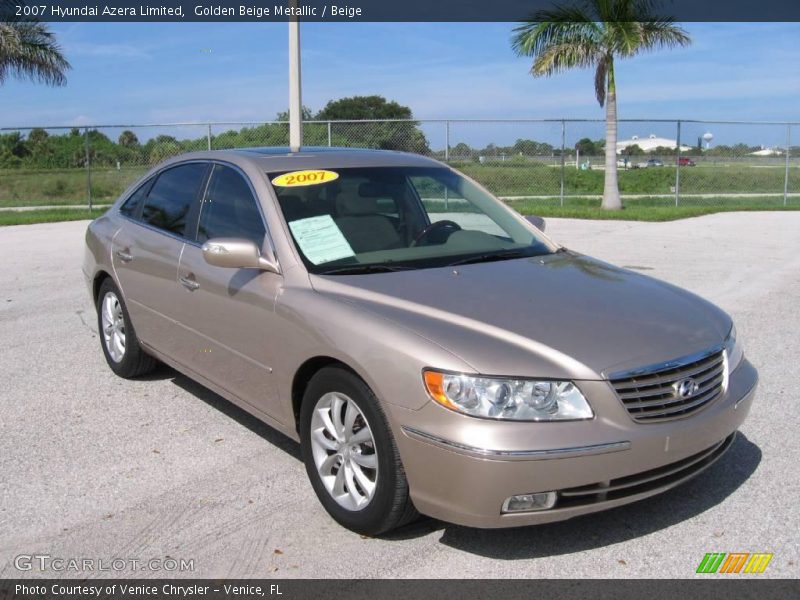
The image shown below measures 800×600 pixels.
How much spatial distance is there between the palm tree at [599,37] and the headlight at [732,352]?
55.0 ft

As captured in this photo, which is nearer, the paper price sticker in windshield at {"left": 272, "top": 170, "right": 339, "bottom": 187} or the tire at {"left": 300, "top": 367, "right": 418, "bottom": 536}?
the tire at {"left": 300, "top": 367, "right": 418, "bottom": 536}

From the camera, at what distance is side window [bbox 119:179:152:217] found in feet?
19.2

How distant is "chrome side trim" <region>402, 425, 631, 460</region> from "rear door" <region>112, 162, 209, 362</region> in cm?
230

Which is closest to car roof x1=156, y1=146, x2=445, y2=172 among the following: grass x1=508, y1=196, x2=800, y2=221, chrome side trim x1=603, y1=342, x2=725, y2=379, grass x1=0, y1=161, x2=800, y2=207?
chrome side trim x1=603, y1=342, x2=725, y2=379

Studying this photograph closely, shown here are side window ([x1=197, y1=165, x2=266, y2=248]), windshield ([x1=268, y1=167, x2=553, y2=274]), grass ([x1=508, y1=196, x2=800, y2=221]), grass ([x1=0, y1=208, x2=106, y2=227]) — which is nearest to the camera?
windshield ([x1=268, y1=167, x2=553, y2=274])

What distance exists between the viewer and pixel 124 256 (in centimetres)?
562

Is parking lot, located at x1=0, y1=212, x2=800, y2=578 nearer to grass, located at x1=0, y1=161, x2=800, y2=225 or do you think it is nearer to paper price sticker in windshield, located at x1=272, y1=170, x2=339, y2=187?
paper price sticker in windshield, located at x1=272, y1=170, x2=339, y2=187

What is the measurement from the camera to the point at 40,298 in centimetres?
908

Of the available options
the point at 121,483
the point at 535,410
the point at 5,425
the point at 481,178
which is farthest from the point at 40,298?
the point at 481,178

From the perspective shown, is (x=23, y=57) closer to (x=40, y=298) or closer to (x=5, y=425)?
(x=40, y=298)

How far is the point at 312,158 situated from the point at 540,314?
190cm

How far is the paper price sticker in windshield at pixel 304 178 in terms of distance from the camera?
4.52 m

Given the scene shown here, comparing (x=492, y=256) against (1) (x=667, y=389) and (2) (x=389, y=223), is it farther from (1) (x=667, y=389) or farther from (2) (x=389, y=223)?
(1) (x=667, y=389)

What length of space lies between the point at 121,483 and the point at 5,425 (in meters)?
1.30
